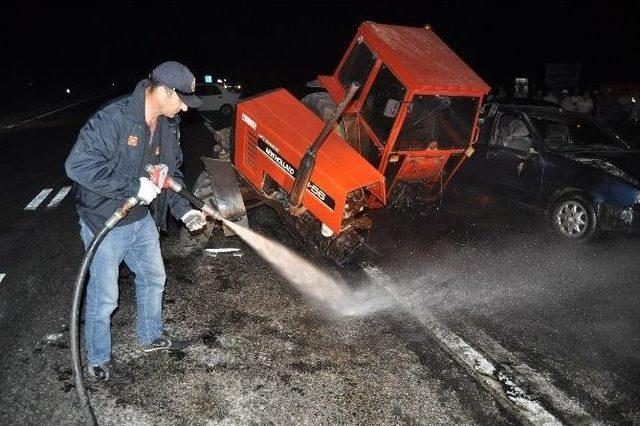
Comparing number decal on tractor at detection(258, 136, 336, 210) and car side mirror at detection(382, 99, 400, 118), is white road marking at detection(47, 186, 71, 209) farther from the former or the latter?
car side mirror at detection(382, 99, 400, 118)

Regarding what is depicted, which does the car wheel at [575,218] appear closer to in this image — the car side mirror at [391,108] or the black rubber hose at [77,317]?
the car side mirror at [391,108]

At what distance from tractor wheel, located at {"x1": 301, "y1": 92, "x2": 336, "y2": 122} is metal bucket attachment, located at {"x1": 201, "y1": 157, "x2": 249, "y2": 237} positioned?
5.44 feet

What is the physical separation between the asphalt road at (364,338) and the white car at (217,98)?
17860 millimetres

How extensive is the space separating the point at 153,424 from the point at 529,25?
45077 millimetres

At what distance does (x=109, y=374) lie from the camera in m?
3.46

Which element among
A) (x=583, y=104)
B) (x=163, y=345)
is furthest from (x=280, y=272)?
(x=583, y=104)

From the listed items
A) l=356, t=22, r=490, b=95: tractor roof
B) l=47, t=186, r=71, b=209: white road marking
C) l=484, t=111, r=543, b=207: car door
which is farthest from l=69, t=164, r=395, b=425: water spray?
l=484, t=111, r=543, b=207: car door

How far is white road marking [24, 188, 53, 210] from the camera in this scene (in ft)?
24.4

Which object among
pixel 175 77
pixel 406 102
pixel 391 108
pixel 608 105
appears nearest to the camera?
pixel 175 77

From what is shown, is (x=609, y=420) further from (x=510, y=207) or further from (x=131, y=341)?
(x=510, y=207)

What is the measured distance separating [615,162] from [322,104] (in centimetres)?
454

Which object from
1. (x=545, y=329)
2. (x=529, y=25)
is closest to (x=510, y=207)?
(x=545, y=329)

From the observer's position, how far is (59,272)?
5207 millimetres

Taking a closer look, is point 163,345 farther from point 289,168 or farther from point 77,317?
point 289,168
